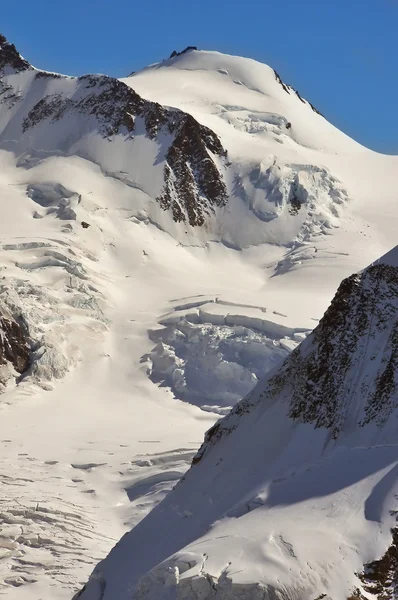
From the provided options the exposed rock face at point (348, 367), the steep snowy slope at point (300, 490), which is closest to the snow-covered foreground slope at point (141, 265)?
the steep snowy slope at point (300, 490)

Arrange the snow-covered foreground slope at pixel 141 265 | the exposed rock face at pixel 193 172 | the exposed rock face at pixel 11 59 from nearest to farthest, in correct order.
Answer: the snow-covered foreground slope at pixel 141 265, the exposed rock face at pixel 193 172, the exposed rock face at pixel 11 59

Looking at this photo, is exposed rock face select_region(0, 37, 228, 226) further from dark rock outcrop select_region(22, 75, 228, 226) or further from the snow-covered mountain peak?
the snow-covered mountain peak

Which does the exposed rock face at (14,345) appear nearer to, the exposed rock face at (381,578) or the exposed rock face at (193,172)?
the exposed rock face at (193,172)

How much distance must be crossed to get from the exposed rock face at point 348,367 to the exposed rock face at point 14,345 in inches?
1477

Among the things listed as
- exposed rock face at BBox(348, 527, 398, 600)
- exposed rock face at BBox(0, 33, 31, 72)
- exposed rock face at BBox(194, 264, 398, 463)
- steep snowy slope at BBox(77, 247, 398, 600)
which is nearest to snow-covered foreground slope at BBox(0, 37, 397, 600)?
exposed rock face at BBox(0, 33, 31, 72)

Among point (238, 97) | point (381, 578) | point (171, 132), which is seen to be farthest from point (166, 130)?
point (381, 578)

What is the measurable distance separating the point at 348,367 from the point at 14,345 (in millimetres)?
41570

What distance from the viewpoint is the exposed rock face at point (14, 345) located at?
63.8 meters

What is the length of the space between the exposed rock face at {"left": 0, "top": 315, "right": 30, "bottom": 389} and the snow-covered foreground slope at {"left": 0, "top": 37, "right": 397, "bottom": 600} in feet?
0.45

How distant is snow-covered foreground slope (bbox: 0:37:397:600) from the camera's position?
49656mm

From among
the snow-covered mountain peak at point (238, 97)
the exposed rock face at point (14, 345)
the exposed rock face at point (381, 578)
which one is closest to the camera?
the exposed rock face at point (381, 578)

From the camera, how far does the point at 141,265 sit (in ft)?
261

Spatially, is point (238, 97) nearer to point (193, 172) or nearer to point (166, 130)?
point (166, 130)

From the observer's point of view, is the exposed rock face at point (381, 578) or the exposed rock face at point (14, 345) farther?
the exposed rock face at point (14, 345)
